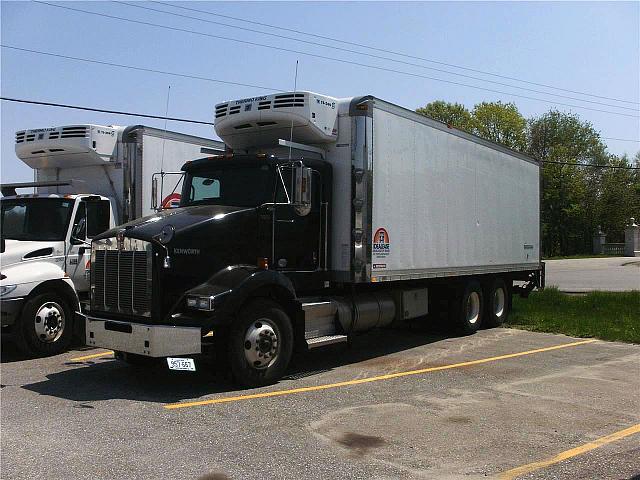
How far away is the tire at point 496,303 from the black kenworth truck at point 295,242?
111 centimetres

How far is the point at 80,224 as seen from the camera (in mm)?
10078

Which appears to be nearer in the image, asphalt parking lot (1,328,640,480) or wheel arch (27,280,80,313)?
asphalt parking lot (1,328,640,480)

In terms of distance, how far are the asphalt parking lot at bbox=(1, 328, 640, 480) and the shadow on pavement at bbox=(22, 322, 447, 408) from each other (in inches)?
1.0

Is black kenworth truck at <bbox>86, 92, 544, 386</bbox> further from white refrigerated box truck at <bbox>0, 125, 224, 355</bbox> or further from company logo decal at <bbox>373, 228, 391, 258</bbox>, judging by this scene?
white refrigerated box truck at <bbox>0, 125, 224, 355</bbox>

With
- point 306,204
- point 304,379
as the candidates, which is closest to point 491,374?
point 304,379

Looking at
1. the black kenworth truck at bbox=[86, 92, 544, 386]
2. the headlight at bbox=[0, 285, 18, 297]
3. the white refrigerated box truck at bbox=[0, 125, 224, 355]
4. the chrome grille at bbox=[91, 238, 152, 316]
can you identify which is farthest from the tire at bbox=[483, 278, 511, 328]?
the headlight at bbox=[0, 285, 18, 297]

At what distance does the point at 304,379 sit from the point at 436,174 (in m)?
4.60

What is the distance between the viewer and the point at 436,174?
11008 mm

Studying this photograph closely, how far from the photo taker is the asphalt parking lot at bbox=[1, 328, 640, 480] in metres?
5.00

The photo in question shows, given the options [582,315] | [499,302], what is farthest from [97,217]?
[582,315]

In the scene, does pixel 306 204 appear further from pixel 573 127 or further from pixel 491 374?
pixel 573 127

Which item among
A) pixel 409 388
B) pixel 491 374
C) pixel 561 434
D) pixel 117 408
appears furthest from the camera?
pixel 491 374

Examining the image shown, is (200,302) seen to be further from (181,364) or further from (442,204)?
(442,204)

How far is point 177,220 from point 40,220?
3.48 meters
